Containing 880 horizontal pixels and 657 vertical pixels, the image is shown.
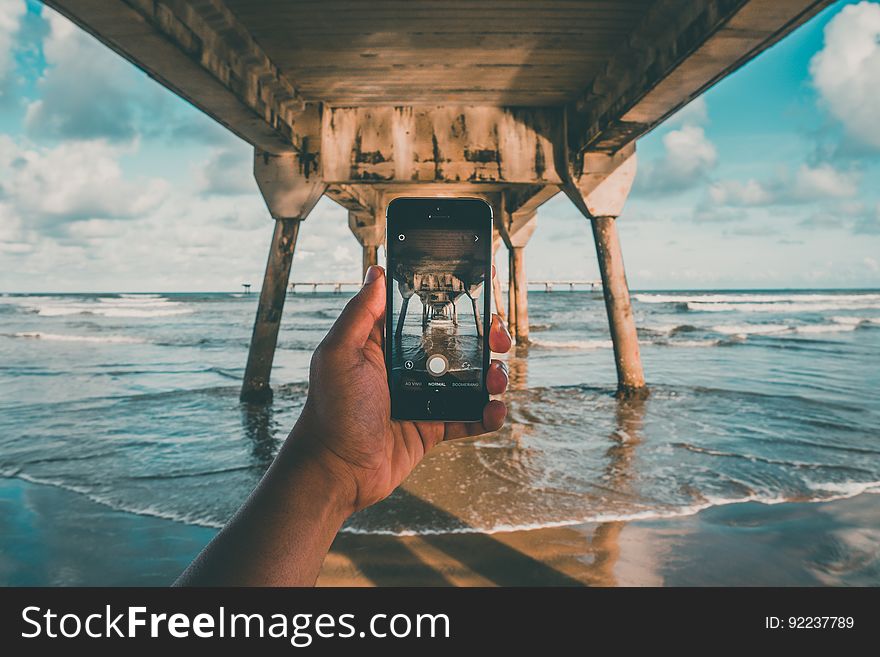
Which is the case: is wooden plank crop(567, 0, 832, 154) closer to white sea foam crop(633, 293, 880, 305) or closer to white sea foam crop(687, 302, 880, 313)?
white sea foam crop(687, 302, 880, 313)

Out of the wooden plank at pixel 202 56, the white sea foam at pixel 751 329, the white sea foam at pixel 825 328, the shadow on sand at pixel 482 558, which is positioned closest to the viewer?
the shadow on sand at pixel 482 558

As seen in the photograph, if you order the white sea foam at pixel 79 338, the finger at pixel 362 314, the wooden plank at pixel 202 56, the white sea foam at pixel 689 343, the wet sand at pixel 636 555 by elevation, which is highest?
the wooden plank at pixel 202 56

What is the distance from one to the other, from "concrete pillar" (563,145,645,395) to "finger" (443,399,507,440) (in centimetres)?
628

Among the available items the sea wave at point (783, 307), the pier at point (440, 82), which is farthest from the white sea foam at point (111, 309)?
the sea wave at point (783, 307)

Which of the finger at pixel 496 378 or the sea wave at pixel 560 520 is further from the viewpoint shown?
the sea wave at pixel 560 520

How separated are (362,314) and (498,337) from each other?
1.66 feet

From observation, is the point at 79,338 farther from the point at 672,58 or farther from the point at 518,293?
the point at 672,58

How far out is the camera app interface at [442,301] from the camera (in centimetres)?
186

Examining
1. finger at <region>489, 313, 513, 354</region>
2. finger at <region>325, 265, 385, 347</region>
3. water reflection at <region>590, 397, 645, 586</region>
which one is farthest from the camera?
water reflection at <region>590, 397, 645, 586</region>

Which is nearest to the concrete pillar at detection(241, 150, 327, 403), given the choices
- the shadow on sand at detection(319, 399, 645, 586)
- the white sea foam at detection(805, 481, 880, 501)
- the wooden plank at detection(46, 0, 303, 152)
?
the wooden plank at detection(46, 0, 303, 152)

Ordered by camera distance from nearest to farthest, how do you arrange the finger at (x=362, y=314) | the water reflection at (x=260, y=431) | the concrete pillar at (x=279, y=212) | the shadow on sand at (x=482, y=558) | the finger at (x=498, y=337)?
1. the finger at (x=362, y=314)
2. the finger at (x=498, y=337)
3. the shadow on sand at (x=482, y=558)
4. the water reflection at (x=260, y=431)
5. the concrete pillar at (x=279, y=212)

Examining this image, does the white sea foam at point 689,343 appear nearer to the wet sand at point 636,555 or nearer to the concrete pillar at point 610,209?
the concrete pillar at point 610,209

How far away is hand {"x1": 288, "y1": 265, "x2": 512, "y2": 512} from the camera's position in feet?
4.89

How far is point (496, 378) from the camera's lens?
6.10ft
